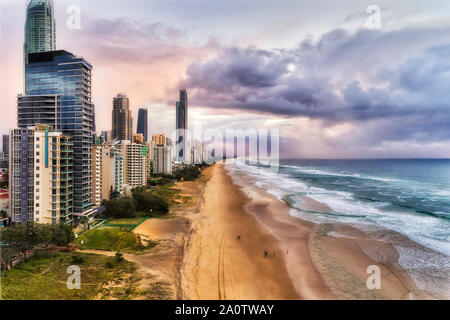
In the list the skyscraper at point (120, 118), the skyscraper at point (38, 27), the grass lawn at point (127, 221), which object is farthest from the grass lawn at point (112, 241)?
the skyscraper at point (120, 118)

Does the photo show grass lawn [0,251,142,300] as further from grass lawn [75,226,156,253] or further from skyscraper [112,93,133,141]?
skyscraper [112,93,133,141]

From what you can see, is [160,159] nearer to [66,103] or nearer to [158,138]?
[158,138]

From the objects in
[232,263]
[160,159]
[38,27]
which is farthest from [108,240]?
[38,27]
